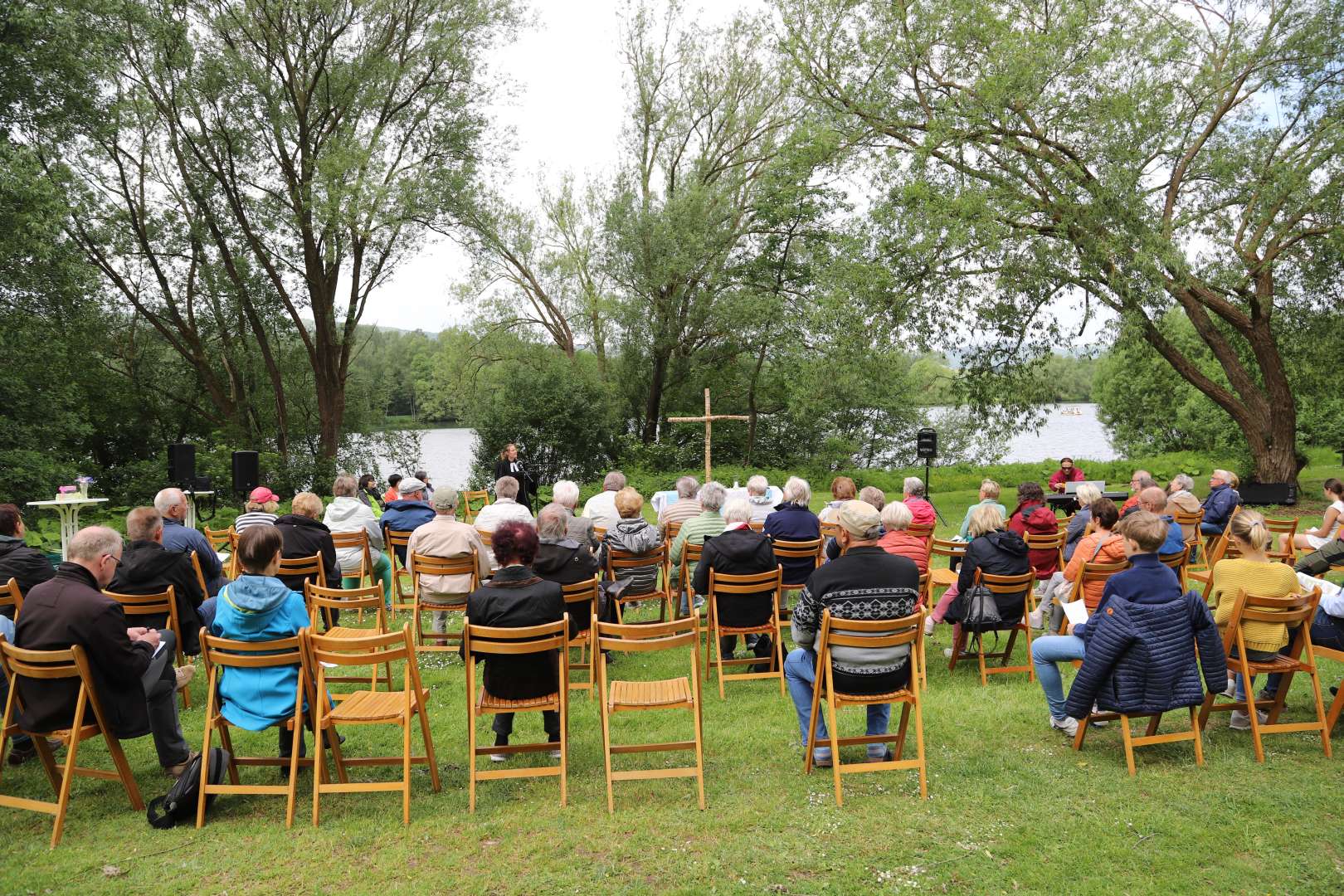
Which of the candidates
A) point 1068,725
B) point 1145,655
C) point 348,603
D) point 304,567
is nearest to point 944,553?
point 1068,725

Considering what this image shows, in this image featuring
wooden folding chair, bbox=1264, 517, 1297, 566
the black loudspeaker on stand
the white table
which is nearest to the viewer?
wooden folding chair, bbox=1264, 517, 1297, 566

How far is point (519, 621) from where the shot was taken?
4.03m

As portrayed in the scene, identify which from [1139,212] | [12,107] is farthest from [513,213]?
[1139,212]

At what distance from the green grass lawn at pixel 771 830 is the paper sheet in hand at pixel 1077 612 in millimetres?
608

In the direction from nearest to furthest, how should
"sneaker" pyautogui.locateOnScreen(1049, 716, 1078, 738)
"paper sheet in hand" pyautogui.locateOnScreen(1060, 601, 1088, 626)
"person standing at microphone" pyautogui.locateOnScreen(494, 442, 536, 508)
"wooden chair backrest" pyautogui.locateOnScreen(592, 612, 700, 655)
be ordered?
1. "wooden chair backrest" pyautogui.locateOnScreen(592, 612, 700, 655)
2. "sneaker" pyautogui.locateOnScreen(1049, 716, 1078, 738)
3. "paper sheet in hand" pyautogui.locateOnScreen(1060, 601, 1088, 626)
4. "person standing at microphone" pyautogui.locateOnScreen(494, 442, 536, 508)

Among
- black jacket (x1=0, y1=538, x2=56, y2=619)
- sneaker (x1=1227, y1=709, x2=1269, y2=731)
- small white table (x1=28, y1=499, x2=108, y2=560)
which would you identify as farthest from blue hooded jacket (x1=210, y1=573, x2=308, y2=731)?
small white table (x1=28, y1=499, x2=108, y2=560)

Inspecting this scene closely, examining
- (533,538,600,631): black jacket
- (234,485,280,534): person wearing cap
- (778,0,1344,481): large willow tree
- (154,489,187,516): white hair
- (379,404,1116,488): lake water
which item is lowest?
(379,404,1116,488): lake water

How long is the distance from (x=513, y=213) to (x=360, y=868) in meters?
23.1

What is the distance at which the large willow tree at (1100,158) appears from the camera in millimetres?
12445

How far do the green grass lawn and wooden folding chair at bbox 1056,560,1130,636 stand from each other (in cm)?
91

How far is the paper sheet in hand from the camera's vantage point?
15.5ft

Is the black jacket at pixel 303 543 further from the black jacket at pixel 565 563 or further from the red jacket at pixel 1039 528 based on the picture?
the red jacket at pixel 1039 528

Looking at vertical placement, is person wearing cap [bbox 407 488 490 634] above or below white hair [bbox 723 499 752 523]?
below

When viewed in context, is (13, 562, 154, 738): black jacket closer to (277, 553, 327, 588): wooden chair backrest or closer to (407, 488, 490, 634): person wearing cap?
(407, 488, 490, 634): person wearing cap
